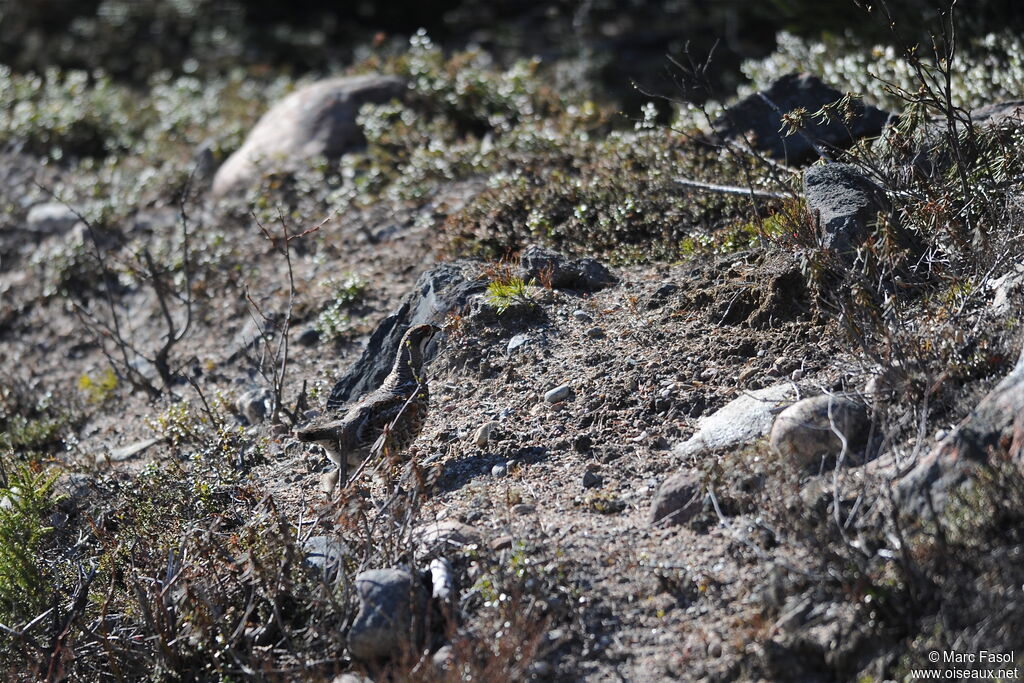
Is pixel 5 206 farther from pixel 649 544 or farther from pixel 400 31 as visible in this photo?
pixel 649 544

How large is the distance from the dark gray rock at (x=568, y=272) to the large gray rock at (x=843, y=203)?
4.44 feet

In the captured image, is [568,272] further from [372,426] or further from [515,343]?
[372,426]

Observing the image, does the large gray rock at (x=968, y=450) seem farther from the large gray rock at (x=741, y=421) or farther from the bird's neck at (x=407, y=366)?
the bird's neck at (x=407, y=366)

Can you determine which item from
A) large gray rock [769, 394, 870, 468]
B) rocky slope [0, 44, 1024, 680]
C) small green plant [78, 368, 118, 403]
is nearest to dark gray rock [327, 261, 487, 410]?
rocky slope [0, 44, 1024, 680]

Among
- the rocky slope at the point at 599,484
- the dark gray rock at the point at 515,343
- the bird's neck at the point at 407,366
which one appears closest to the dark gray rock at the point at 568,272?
the rocky slope at the point at 599,484

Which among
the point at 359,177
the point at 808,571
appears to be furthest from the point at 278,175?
the point at 808,571

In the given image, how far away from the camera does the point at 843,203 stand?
548 centimetres

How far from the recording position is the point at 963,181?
17.6 ft

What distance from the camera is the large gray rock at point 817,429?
4.27 meters

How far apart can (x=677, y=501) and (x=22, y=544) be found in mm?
3123

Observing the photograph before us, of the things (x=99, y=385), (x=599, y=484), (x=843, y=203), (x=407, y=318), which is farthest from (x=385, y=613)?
(x=99, y=385)

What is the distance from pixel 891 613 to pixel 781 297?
227 cm

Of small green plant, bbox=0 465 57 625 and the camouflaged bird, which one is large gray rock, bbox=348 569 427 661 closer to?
the camouflaged bird

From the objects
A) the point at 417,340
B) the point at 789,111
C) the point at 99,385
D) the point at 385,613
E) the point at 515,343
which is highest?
the point at 789,111
